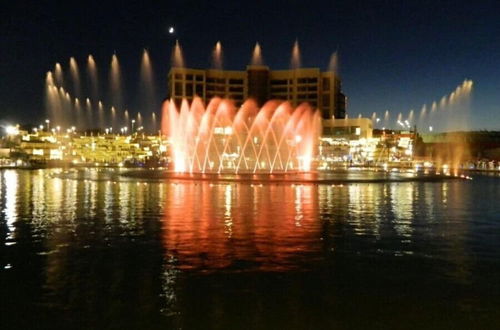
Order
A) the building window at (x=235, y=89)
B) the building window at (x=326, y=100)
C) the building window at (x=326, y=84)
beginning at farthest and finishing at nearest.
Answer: the building window at (x=235, y=89) → the building window at (x=326, y=84) → the building window at (x=326, y=100)

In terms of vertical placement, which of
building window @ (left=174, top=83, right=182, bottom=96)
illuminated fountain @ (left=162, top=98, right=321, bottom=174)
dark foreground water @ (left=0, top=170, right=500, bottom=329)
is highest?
building window @ (left=174, top=83, right=182, bottom=96)

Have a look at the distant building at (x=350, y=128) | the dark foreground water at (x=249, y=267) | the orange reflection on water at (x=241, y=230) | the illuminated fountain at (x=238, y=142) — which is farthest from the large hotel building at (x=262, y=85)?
the dark foreground water at (x=249, y=267)

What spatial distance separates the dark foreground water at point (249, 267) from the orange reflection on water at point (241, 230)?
4cm

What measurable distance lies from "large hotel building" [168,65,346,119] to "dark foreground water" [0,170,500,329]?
130 m

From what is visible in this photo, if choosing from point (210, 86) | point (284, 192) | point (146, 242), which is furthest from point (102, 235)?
point (210, 86)

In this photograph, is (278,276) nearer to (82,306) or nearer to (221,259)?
(221,259)

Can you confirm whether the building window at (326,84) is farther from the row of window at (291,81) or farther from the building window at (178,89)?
the building window at (178,89)

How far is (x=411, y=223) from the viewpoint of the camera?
55.7 feet

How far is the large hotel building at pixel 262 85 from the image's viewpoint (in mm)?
148875

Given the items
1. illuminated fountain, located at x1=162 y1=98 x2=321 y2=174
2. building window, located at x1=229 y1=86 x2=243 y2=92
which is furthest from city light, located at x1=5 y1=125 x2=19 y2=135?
building window, located at x1=229 y1=86 x2=243 y2=92

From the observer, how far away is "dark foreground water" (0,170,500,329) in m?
7.70

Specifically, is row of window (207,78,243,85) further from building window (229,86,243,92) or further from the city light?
the city light

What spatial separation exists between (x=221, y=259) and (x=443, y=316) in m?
4.89

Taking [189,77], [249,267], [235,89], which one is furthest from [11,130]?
[249,267]
